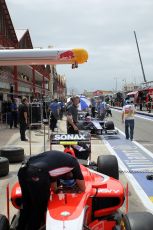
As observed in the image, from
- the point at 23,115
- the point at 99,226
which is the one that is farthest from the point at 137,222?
the point at 23,115

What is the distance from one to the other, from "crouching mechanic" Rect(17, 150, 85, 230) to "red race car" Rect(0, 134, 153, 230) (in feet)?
0.49

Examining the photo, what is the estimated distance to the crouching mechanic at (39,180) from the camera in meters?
4.30

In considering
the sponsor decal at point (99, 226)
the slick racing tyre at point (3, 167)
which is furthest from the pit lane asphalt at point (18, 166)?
the sponsor decal at point (99, 226)

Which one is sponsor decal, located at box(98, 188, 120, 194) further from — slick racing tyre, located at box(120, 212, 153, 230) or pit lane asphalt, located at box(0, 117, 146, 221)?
pit lane asphalt, located at box(0, 117, 146, 221)

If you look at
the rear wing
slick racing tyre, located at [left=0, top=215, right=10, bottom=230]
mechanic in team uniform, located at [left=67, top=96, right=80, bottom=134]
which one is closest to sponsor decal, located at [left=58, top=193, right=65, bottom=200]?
slick racing tyre, located at [left=0, top=215, right=10, bottom=230]

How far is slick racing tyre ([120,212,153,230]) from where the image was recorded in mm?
4121

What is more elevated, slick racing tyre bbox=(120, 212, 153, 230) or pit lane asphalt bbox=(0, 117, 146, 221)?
slick racing tyre bbox=(120, 212, 153, 230)

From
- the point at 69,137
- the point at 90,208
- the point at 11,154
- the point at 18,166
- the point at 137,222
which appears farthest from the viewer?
the point at 11,154

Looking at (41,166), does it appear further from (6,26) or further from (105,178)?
(6,26)

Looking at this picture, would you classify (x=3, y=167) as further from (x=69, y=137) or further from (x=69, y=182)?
(x=69, y=182)

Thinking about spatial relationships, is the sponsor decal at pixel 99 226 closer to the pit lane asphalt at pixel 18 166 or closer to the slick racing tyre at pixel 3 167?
the pit lane asphalt at pixel 18 166

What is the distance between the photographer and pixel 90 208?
4.67 meters

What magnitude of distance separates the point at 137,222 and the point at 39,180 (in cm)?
106

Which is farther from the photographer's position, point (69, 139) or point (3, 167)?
point (3, 167)
